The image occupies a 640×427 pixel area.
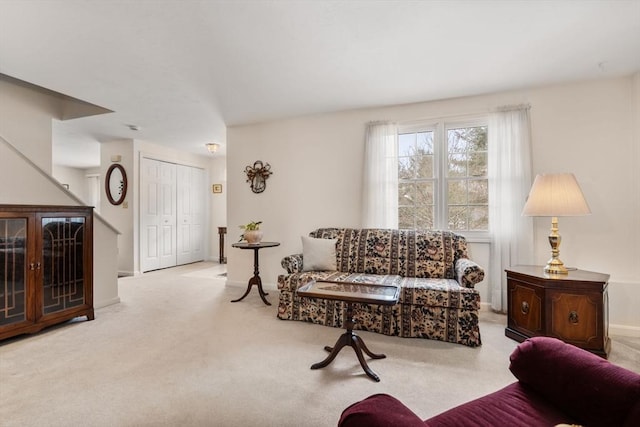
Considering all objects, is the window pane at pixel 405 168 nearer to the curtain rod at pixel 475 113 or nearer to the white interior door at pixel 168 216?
the curtain rod at pixel 475 113

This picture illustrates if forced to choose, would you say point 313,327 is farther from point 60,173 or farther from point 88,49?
point 60,173

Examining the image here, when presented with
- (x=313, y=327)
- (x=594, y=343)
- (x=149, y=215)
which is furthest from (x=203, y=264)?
(x=594, y=343)

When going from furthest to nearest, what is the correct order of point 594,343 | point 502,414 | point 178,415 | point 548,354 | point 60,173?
point 60,173 → point 594,343 → point 178,415 → point 548,354 → point 502,414

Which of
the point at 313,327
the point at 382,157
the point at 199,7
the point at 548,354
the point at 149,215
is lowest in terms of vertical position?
the point at 313,327

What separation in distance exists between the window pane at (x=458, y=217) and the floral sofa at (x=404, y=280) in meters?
0.37

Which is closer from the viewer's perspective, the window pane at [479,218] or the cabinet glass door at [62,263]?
the cabinet glass door at [62,263]

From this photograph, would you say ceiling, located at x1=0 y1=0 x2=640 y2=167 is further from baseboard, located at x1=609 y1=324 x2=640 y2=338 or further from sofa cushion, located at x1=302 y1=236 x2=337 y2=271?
baseboard, located at x1=609 y1=324 x2=640 y2=338

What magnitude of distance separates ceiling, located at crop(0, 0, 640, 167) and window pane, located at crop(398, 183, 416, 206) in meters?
1.03

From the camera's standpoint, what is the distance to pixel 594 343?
225 centimetres

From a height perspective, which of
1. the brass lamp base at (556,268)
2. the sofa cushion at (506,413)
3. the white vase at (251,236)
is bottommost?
the sofa cushion at (506,413)

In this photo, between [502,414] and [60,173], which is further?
[60,173]

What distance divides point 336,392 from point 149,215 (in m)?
5.08

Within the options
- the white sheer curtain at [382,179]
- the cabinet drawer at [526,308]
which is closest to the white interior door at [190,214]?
the white sheer curtain at [382,179]

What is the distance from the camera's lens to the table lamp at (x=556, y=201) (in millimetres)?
2395
